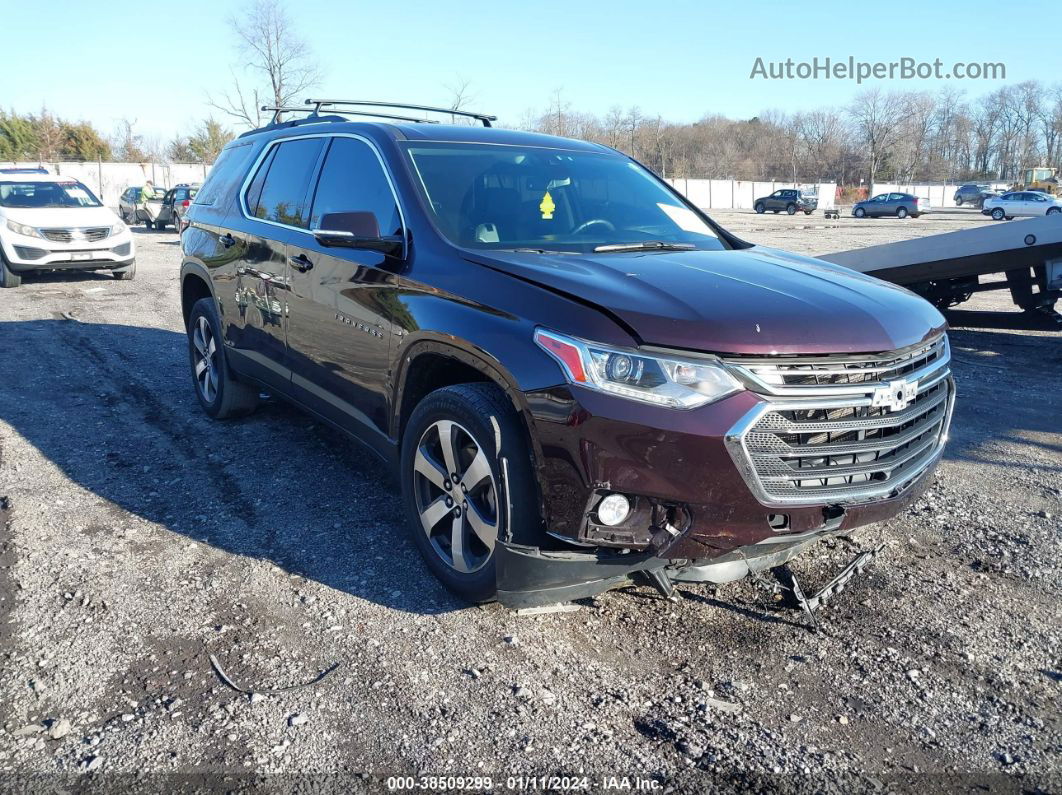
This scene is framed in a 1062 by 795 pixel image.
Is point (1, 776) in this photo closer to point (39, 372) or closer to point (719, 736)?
point (719, 736)

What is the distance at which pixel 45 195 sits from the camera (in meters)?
14.3

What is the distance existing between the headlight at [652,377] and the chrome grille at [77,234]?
43.5ft

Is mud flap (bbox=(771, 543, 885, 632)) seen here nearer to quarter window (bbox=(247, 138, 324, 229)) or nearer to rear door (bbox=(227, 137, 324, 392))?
rear door (bbox=(227, 137, 324, 392))

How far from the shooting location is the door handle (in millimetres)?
4359

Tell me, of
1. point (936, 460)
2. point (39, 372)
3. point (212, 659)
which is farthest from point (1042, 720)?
point (39, 372)

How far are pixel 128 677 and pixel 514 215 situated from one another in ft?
7.99

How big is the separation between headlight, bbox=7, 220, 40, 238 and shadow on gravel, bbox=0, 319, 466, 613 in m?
6.57

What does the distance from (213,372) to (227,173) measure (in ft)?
4.55

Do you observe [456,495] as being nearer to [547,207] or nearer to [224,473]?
[547,207]

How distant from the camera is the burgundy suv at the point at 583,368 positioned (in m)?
2.74

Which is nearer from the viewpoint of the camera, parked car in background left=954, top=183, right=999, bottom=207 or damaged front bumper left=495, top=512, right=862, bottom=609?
damaged front bumper left=495, top=512, right=862, bottom=609

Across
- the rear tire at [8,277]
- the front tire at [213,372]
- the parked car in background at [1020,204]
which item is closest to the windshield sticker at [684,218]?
the front tire at [213,372]

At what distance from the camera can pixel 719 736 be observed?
2.67 meters

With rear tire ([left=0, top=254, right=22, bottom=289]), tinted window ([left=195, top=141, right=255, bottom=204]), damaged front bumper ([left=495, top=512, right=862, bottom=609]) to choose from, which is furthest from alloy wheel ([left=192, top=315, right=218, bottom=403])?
rear tire ([left=0, top=254, right=22, bottom=289])
